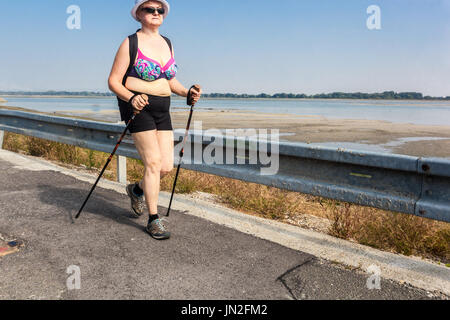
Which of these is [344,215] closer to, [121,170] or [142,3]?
[142,3]

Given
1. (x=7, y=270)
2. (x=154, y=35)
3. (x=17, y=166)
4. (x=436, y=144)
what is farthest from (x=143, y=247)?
(x=436, y=144)

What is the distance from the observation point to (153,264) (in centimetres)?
309

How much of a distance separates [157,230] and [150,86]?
1270 mm

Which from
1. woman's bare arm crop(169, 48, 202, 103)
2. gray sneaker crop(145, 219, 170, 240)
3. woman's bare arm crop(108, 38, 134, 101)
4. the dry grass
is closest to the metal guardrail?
the dry grass

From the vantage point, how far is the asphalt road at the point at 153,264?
8.84 feet

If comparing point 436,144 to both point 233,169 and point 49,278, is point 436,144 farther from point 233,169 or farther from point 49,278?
point 49,278

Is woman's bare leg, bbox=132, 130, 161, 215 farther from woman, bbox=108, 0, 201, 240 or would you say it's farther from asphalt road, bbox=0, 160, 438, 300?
asphalt road, bbox=0, 160, 438, 300

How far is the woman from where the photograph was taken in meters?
3.63

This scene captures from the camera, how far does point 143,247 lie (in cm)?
344

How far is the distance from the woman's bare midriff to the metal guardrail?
95 cm

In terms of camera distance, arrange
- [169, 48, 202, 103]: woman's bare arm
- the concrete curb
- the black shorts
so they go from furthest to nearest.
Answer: [169, 48, 202, 103]: woman's bare arm
the black shorts
the concrete curb

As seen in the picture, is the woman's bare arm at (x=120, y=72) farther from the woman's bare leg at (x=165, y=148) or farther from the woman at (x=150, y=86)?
the woman's bare leg at (x=165, y=148)

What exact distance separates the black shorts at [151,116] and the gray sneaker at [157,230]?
2.73ft
